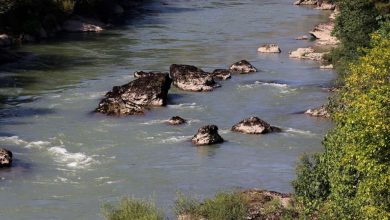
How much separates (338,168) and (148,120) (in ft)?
76.5

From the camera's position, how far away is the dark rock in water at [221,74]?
2264 inches

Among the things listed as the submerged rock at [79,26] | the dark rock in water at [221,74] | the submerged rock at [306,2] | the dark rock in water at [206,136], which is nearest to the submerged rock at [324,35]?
the dark rock in water at [221,74]

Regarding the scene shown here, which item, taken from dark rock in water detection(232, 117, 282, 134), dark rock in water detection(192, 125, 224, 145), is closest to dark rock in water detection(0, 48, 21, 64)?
dark rock in water detection(232, 117, 282, 134)

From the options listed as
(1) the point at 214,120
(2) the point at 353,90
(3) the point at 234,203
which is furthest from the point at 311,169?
(1) the point at 214,120

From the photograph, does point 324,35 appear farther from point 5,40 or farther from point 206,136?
point 206,136

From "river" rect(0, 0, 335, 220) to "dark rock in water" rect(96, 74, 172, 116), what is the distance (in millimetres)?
941

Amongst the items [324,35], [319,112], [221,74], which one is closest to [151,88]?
[221,74]

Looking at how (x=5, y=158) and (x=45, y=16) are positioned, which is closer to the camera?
(x=5, y=158)

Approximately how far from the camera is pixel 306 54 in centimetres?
6731

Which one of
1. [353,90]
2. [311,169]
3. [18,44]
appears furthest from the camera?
[18,44]

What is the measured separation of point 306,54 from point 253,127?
88.0ft

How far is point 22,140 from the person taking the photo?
1607 inches

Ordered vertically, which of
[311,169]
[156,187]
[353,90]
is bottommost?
[156,187]

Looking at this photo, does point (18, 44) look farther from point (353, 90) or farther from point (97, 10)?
point (353, 90)
